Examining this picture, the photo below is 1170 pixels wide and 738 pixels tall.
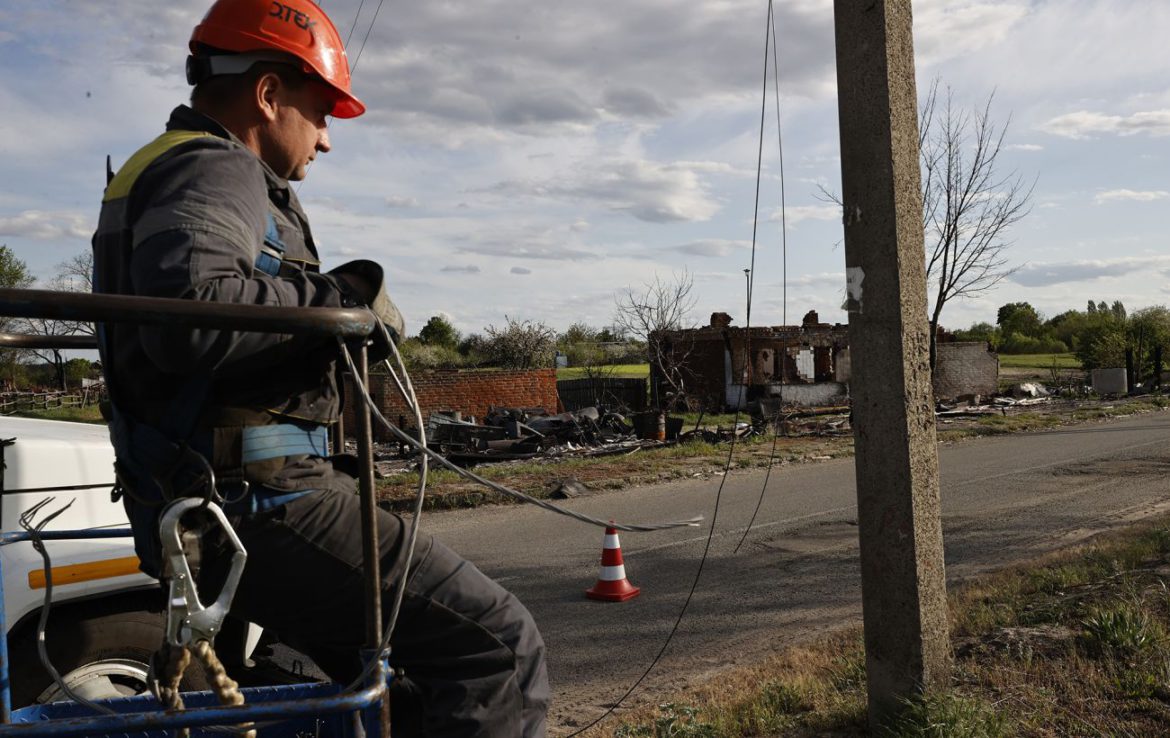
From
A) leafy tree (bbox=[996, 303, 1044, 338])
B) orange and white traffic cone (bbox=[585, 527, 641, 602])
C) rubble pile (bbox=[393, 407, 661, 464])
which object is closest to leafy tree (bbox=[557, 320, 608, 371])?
rubble pile (bbox=[393, 407, 661, 464])

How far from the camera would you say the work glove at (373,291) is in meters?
1.94

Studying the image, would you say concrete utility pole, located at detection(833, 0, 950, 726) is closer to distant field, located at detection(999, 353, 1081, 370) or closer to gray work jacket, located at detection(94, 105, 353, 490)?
gray work jacket, located at detection(94, 105, 353, 490)

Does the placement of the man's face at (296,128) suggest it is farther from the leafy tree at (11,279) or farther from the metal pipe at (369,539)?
the leafy tree at (11,279)

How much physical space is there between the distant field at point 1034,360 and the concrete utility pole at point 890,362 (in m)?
Result: 53.2

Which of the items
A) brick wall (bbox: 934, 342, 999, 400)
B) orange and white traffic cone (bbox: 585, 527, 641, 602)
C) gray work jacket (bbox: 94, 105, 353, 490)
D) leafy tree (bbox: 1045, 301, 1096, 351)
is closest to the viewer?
gray work jacket (bbox: 94, 105, 353, 490)

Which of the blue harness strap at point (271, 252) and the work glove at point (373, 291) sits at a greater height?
the blue harness strap at point (271, 252)

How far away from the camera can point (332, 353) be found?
1869 millimetres

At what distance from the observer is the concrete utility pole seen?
12.1 ft

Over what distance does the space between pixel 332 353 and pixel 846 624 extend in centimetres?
512

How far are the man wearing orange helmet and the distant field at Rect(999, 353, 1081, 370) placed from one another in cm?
5554

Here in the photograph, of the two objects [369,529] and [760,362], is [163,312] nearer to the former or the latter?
[369,529]

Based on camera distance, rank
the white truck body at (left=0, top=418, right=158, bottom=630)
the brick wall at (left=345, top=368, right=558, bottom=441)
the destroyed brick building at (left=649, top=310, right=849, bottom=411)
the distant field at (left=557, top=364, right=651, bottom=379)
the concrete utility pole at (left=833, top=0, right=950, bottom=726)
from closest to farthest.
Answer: the white truck body at (left=0, top=418, right=158, bottom=630) < the concrete utility pole at (left=833, top=0, right=950, bottom=726) < the brick wall at (left=345, top=368, right=558, bottom=441) < the distant field at (left=557, top=364, right=651, bottom=379) < the destroyed brick building at (left=649, top=310, right=849, bottom=411)

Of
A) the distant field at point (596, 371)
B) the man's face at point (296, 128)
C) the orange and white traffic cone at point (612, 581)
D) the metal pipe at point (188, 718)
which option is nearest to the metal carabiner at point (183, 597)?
the metal pipe at point (188, 718)

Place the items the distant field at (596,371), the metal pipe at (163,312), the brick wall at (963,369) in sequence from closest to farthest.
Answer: the metal pipe at (163,312) → the distant field at (596,371) → the brick wall at (963,369)
